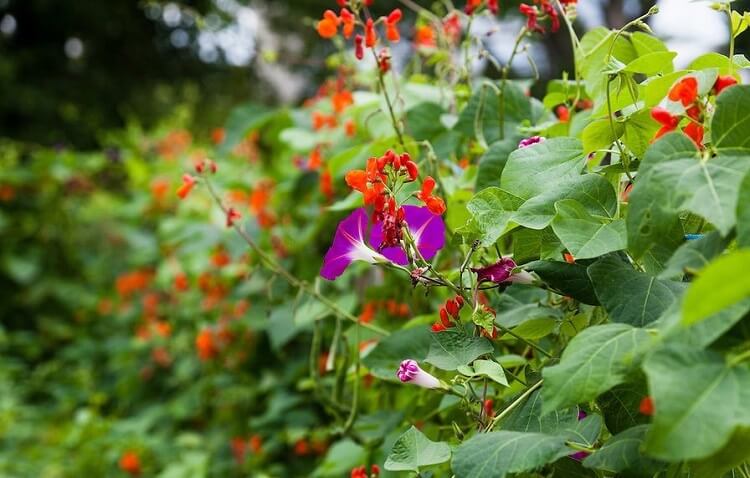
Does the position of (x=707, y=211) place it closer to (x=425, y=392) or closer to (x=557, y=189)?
(x=557, y=189)

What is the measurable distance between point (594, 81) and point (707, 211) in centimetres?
51

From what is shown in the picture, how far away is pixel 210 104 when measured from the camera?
744 centimetres

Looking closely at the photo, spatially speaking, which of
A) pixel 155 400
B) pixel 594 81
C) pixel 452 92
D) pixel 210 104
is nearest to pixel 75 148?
pixel 210 104

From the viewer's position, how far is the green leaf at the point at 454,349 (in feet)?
2.74

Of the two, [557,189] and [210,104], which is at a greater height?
[557,189]

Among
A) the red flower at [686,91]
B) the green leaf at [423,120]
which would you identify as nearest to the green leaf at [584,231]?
the red flower at [686,91]

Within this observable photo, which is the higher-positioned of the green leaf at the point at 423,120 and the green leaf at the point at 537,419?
the green leaf at the point at 423,120

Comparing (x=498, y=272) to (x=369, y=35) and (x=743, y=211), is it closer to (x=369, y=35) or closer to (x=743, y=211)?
(x=743, y=211)

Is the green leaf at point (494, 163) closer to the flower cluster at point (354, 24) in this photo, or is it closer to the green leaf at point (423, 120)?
the flower cluster at point (354, 24)

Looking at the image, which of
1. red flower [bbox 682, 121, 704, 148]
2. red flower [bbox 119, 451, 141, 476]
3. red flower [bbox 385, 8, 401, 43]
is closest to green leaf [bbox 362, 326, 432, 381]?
red flower [bbox 385, 8, 401, 43]

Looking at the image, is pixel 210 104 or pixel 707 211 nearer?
pixel 707 211

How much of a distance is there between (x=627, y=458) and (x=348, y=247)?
408 millimetres

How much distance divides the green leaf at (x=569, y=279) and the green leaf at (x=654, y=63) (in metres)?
0.25

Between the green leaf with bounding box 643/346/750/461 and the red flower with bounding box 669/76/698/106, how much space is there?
0.27m
